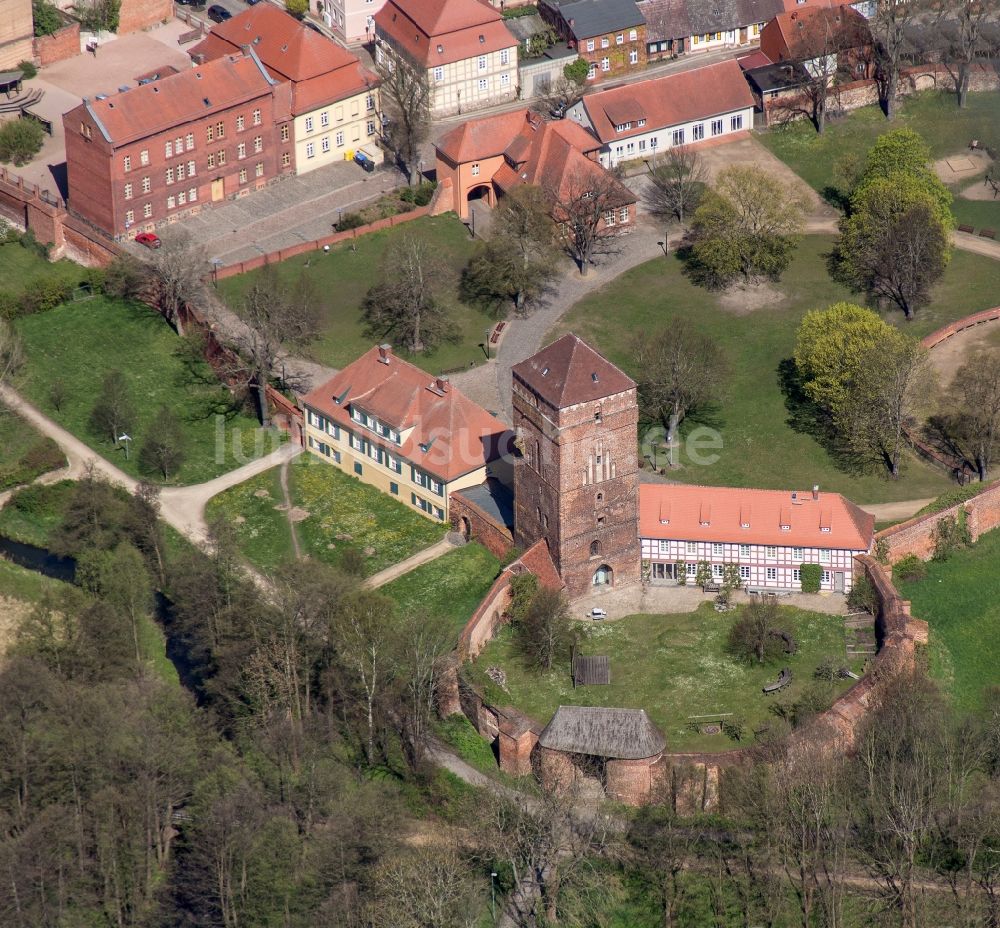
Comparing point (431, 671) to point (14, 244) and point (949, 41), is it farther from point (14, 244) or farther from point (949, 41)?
point (949, 41)

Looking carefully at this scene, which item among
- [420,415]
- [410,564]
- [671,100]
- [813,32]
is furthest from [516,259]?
[813,32]

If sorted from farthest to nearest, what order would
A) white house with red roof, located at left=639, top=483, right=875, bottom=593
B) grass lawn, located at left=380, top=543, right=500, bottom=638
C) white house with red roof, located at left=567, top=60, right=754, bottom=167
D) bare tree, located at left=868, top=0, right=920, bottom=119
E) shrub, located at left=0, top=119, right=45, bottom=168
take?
bare tree, located at left=868, top=0, right=920, bottom=119 → white house with red roof, located at left=567, top=60, right=754, bottom=167 → shrub, located at left=0, top=119, right=45, bottom=168 → white house with red roof, located at left=639, top=483, right=875, bottom=593 → grass lawn, located at left=380, top=543, right=500, bottom=638

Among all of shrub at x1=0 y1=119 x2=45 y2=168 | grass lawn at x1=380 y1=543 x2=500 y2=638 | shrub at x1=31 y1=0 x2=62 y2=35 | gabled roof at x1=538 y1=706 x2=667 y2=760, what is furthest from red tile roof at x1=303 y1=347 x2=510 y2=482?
shrub at x1=31 y1=0 x2=62 y2=35

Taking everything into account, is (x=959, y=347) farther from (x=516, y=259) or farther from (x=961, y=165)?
(x=516, y=259)

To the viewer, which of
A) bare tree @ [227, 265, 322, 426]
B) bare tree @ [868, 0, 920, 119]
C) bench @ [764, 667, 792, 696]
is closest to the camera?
bench @ [764, 667, 792, 696]

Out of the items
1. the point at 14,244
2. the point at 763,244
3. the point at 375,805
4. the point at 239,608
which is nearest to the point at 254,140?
the point at 14,244

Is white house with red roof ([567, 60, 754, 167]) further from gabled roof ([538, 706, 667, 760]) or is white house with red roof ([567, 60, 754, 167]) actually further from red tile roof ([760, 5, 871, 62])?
gabled roof ([538, 706, 667, 760])
